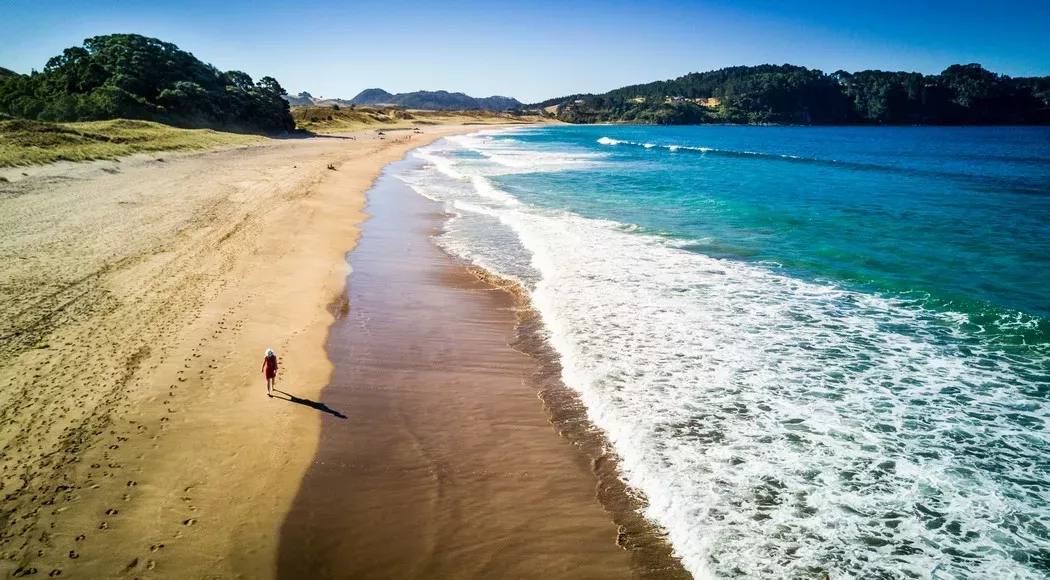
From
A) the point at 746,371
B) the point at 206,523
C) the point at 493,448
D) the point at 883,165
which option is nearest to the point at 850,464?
the point at 746,371

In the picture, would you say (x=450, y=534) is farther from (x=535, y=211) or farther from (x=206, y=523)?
(x=535, y=211)

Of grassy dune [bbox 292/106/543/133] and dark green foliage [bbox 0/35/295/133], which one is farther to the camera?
grassy dune [bbox 292/106/543/133]

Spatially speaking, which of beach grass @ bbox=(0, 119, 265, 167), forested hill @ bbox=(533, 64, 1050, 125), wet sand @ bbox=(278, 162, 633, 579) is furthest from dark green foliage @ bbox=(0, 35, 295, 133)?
forested hill @ bbox=(533, 64, 1050, 125)

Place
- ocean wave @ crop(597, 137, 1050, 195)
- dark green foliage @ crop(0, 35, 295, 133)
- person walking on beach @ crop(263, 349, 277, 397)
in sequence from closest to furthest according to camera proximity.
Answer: person walking on beach @ crop(263, 349, 277, 397), ocean wave @ crop(597, 137, 1050, 195), dark green foliage @ crop(0, 35, 295, 133)

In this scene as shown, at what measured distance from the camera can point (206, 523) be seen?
5.33m

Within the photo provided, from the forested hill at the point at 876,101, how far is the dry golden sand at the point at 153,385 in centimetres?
18751

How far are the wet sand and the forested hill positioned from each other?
624 ft

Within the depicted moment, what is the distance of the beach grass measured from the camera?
81.3 ft

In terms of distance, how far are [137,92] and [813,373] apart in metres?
66.7

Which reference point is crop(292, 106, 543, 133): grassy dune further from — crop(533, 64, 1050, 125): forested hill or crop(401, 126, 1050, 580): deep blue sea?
crop(533, 64, 1050, 125): forested hill

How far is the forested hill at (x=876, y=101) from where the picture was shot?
5728 inches

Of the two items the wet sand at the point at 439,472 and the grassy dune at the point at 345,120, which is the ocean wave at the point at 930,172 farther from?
the grassy dune at the point at 345,120

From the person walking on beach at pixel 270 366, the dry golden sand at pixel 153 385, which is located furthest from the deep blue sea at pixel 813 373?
the person walking on beach at pixel 270 366

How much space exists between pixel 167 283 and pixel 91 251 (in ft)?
11.8
